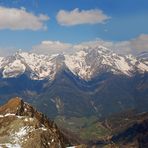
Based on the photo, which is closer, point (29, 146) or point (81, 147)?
point (29, 146)

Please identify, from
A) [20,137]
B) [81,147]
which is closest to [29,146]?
[20,137]

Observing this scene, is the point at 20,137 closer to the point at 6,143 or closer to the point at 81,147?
the point at 6,143

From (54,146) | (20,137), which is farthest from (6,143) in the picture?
(54,146)

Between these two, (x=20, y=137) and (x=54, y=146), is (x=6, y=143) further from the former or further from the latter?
(x=54, y=146)

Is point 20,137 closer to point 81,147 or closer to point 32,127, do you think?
point 32,127

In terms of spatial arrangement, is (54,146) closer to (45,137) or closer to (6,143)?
(45,137)

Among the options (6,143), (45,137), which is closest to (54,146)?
(45,137)
